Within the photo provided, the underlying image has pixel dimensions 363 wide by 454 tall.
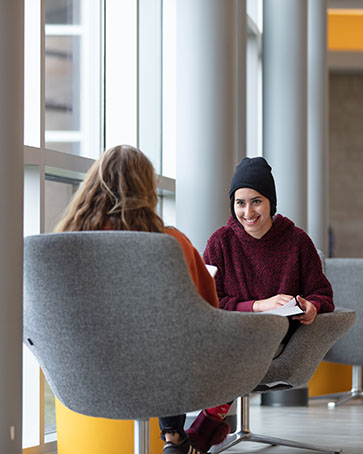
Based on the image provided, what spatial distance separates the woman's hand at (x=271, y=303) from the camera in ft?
8.54

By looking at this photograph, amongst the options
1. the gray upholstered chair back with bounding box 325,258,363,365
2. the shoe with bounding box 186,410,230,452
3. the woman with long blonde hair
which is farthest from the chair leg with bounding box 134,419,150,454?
the gray upholstered chair back with bounding box 325,258,363,365

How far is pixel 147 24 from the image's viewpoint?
4.04 m

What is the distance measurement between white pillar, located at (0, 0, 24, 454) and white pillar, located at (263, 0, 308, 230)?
2.74 meters

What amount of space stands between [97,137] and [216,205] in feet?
1.95

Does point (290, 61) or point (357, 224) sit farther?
point (357, 224)

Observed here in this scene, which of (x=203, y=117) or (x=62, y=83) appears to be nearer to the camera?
(x=62, y=83)

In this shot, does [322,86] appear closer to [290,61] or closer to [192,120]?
[290,61]

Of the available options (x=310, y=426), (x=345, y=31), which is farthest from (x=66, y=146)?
(x=345, y=31)

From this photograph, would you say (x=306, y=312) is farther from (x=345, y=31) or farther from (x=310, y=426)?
(x=345, y=31)

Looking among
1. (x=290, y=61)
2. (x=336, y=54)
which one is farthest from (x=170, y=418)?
(x=336, y=54)

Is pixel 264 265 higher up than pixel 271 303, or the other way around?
pixel 264 265

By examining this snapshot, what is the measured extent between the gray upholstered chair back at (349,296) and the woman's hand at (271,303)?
157 cm

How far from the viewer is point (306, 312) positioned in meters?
2.53

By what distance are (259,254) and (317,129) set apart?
2618 millimetres
